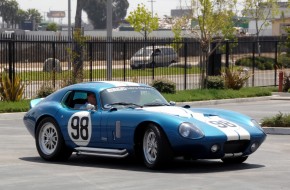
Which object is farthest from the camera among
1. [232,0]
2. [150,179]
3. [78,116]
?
[232,0]

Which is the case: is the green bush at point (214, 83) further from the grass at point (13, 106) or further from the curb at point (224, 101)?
the grass at point (13, 106)

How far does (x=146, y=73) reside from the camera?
116 feet

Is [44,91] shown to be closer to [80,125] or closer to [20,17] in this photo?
[80,125]

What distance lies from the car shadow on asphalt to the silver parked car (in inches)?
777

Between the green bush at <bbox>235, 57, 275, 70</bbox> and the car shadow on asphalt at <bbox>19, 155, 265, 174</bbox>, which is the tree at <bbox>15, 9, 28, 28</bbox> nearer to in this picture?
the green bush at <bbox>235, 57, 275, 70</bbox>

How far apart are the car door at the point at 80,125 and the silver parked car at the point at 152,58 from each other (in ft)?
65.8

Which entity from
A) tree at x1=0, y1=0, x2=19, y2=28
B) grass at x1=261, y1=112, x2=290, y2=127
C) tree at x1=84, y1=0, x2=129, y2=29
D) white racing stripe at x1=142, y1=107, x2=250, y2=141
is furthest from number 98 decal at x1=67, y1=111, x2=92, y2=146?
tree at x1=0, y1=0, x2=19, y2=28

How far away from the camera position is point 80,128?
1438 centimetres

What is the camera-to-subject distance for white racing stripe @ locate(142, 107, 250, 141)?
526 inches

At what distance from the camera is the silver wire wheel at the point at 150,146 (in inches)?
526

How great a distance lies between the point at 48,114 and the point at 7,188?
339cm

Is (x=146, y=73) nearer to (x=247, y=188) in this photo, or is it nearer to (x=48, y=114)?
(x=48, y=114)

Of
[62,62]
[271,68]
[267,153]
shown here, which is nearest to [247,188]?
[267,153]

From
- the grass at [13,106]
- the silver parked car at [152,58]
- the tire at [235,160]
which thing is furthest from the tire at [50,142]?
the silver parked car at [152,58]
